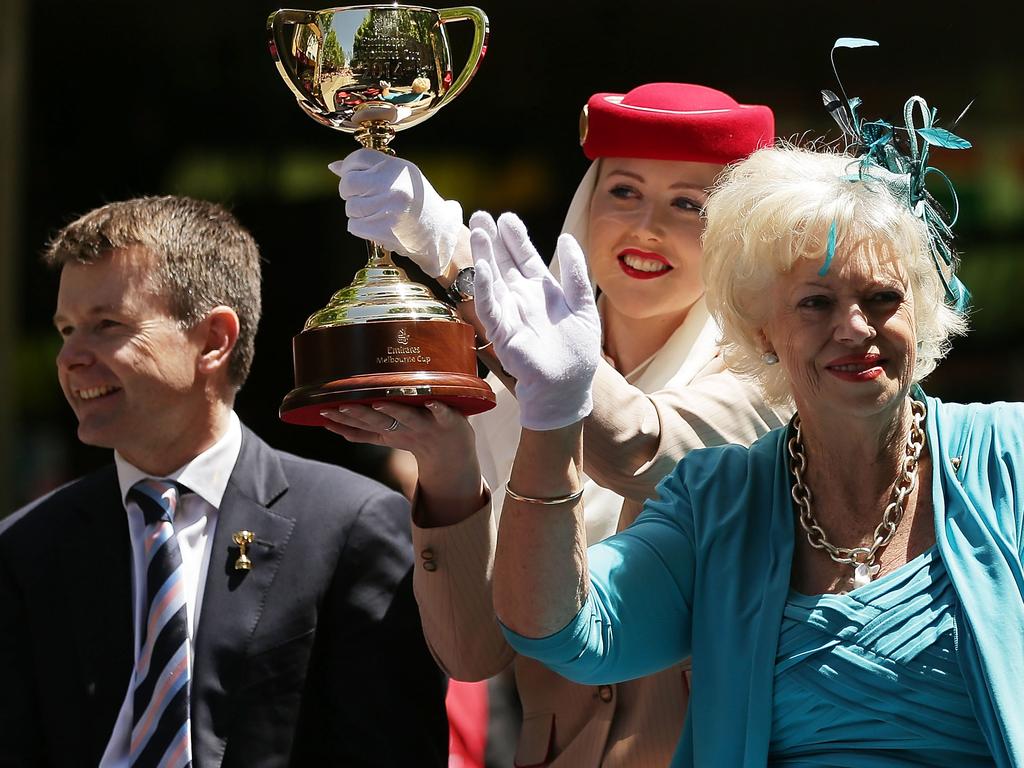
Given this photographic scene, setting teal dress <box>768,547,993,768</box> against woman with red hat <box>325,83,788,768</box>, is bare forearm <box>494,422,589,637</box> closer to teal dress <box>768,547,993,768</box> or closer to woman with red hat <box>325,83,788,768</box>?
woman with red hat <box>325,83,788,768</box>

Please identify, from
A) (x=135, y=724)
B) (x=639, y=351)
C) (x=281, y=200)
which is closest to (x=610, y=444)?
(x=639, y=351)

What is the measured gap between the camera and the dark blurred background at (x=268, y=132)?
5.34m

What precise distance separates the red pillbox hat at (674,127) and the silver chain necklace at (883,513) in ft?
2.33

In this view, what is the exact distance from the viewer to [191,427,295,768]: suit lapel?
9.59 feet

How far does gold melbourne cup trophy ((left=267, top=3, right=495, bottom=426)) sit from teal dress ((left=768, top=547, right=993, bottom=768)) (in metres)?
0.67

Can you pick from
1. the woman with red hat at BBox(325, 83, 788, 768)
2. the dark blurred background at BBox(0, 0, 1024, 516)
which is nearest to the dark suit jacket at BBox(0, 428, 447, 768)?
the woman with red hat at BBox(325, 83, 788, 768)

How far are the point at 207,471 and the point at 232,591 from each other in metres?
0.29

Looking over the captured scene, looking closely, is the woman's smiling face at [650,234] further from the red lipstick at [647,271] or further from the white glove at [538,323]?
the white glove at [538,323]

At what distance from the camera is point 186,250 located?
327cm

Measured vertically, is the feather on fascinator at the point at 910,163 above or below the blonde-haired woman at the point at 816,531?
above

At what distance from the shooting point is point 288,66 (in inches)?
105

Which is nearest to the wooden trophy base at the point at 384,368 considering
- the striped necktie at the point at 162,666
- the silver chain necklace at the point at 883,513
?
the silver chain necklace at the point at 883,513

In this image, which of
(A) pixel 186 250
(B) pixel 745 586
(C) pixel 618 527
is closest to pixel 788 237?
(B) pixel 745 586

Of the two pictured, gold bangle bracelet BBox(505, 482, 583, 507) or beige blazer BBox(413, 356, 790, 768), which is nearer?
gold bangle bracelet BBox(505, 482, 583, 507)
